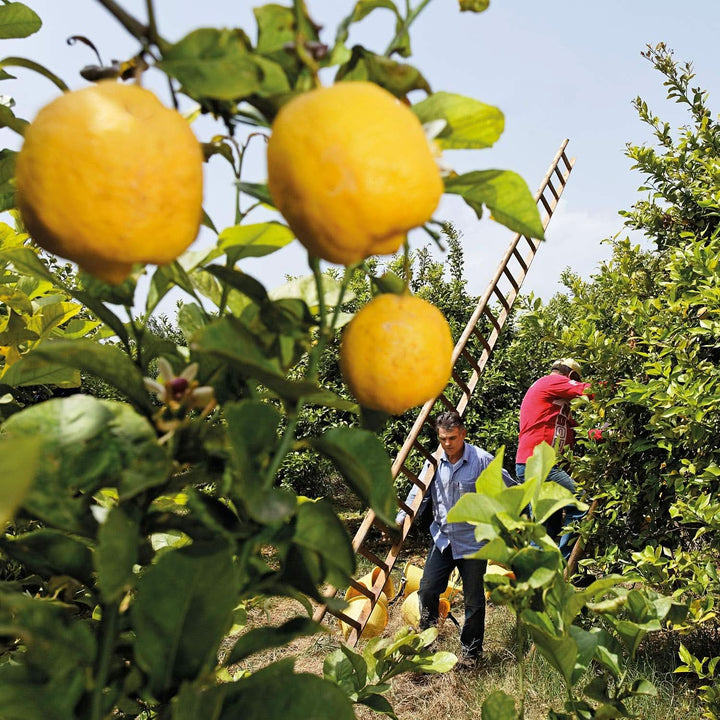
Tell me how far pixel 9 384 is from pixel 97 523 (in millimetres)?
446

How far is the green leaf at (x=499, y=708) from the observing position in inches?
26.0

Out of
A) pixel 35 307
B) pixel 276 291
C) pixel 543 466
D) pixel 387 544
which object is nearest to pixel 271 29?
pixel 276 291

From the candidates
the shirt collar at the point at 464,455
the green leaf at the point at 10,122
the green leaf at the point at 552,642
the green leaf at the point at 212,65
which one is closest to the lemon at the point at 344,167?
the green leaf at the point at 212,65

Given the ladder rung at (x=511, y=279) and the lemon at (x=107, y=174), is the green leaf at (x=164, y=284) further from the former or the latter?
the ladder rung at (x=511, y=279)

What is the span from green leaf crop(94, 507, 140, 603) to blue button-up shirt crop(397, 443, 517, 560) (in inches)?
147

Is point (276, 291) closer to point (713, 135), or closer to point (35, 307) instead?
point (35, 307)

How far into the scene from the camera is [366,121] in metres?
0.32

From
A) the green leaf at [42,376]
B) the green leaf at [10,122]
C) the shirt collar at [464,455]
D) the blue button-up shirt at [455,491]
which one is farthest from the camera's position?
the shirt collar at [464,455]

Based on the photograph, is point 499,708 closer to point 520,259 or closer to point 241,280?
point 241,280

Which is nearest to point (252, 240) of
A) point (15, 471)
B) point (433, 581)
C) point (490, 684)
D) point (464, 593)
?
point (15, 471)

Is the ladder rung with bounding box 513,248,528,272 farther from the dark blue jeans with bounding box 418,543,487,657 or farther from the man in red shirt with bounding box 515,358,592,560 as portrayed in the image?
the dark blue jeans with bounding box 418,543,487,657

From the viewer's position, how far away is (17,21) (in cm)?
67

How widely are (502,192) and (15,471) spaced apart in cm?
34

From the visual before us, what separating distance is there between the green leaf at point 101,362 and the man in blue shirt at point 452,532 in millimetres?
3615
